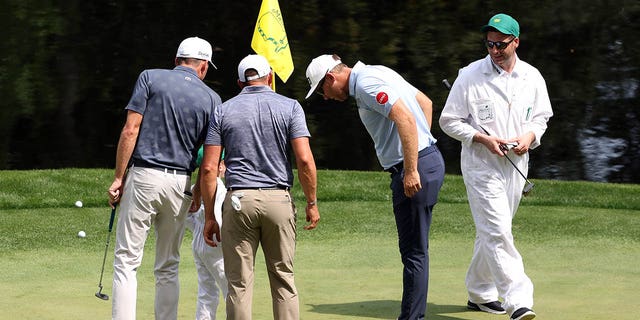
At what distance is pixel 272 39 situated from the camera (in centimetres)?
1138

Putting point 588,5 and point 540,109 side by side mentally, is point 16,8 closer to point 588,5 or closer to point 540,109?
point 588,5

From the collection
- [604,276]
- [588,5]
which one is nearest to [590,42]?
[588,5]

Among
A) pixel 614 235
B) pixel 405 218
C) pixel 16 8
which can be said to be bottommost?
pixel 16 8

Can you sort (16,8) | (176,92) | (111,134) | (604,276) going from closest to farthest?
(176,92), (604,276), (111,134), (16,8)

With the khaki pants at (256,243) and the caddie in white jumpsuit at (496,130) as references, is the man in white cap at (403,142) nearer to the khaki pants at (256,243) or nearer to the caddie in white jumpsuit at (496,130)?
the caddie in white jumpsuit at (496,130)

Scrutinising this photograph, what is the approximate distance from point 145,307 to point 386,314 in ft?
4.95

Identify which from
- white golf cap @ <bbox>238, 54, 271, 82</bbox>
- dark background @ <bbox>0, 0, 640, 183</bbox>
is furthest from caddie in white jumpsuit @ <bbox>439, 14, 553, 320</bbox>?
dark background @ <bbox>0, 0, 640, 183</bbox>

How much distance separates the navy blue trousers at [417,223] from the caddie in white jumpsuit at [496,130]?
39 cm

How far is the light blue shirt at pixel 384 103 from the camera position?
650cm

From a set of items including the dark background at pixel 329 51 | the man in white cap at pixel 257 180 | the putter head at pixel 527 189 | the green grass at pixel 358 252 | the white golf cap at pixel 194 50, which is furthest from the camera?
the dark background at pixel 329 51

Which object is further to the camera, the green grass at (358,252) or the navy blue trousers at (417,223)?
the green grass at (358,252)

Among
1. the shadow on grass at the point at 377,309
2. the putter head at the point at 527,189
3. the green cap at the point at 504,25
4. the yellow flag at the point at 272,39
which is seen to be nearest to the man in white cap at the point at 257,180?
the shadow on grass at the point at 377,309

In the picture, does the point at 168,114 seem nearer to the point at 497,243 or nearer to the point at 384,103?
the point at 384,103

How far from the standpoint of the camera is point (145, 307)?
24.4ft
